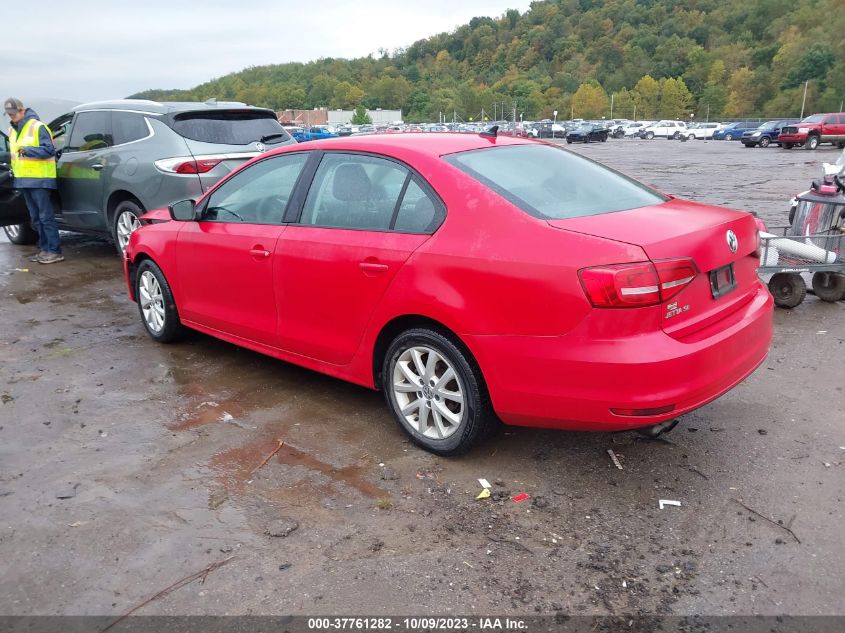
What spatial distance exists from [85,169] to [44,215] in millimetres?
799

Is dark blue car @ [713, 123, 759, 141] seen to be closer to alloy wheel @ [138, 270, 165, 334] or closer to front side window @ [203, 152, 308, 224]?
alloy wheel @ [138, 270, 165, 334]

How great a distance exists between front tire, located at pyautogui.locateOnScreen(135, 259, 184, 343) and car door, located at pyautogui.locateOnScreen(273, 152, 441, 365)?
1.51 m

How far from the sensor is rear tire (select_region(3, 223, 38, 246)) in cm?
1046

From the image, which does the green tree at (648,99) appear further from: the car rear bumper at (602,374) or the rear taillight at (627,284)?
the rear taillight at (627,284)

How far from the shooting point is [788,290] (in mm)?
6539

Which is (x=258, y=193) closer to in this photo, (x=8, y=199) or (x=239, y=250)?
(x=239, y=250)

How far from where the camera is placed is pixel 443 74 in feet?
648

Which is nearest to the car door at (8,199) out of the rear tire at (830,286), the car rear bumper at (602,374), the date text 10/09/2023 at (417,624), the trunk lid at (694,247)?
the car rear bumper at (602,374)

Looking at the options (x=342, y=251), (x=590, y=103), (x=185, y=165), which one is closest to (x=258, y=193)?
(x=342, y=251)

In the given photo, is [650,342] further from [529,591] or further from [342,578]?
[342,578]

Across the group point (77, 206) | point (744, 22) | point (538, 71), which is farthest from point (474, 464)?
point (538, 71)

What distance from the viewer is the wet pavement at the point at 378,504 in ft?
9.06

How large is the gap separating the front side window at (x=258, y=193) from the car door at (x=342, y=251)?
237 millimetres

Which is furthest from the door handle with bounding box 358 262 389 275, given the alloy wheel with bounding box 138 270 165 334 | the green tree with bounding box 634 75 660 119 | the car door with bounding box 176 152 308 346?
the green tree with bounding box 634 75 660 119
